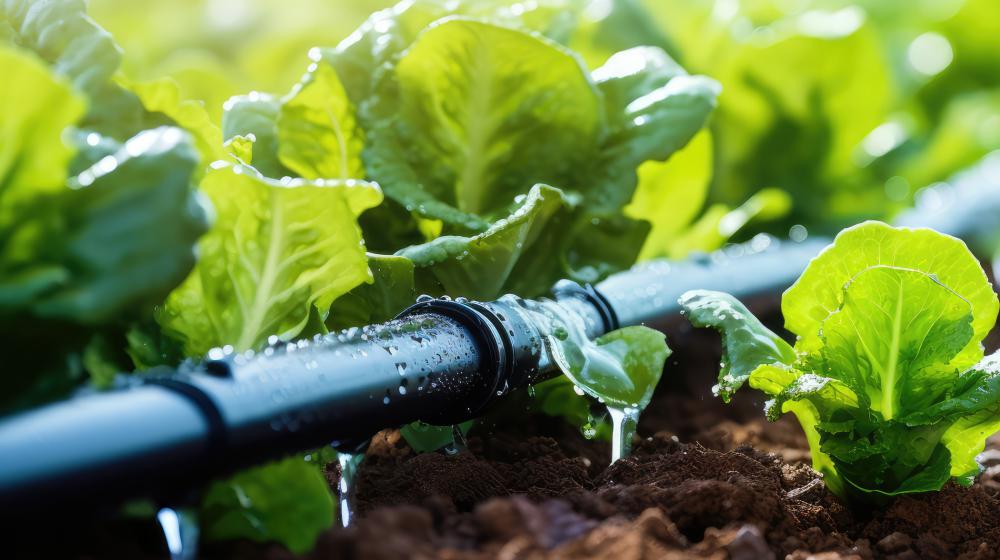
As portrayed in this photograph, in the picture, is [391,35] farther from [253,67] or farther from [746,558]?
[253,67]

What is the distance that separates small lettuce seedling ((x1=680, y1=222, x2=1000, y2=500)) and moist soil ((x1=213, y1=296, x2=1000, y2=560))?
8 centimetres

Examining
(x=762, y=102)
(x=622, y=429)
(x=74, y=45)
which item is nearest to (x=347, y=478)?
(x=622, y=429)

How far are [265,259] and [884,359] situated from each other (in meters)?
0.84

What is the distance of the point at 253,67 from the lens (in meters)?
3.07

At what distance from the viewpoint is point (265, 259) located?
4.39 ft

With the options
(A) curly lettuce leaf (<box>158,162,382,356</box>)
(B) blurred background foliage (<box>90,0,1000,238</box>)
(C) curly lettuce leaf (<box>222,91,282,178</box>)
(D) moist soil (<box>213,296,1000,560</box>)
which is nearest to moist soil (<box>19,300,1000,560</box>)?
(D) moist soil (<box>213,296,1000,560</box>)

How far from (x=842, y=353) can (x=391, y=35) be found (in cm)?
93

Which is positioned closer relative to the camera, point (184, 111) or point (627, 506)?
point (627, 506)

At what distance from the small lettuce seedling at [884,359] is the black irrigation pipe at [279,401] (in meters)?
0.32

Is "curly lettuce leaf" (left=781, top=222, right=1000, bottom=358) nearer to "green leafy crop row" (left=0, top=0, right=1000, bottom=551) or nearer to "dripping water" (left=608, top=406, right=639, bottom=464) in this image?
"green leafy crop row" (left=0, top=0, right=1000, bottom=551)

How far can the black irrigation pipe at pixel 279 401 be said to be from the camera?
2.99 feet

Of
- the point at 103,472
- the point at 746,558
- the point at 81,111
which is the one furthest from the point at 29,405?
the point at 746,558

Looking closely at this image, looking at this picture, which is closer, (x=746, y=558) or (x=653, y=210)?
(x=746, y=558)

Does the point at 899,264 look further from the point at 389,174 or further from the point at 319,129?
the point at 319,129
